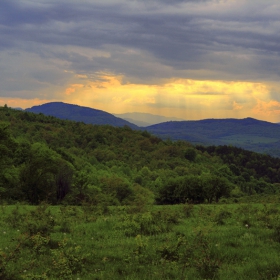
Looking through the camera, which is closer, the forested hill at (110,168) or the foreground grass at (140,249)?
the foreground grass at (140,249)

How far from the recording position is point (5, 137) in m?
39.2

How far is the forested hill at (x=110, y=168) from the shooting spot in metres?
46.6

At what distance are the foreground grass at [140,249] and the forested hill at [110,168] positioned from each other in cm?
657

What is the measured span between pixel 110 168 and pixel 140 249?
109956 millimetres

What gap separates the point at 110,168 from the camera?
388 feet

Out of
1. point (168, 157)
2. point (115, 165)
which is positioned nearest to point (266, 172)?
point (168, 157)

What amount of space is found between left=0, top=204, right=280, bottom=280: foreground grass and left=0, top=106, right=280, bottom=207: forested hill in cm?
657

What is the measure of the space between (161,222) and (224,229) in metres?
2.51

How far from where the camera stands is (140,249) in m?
8.96

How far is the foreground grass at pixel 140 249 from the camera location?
25.0ft

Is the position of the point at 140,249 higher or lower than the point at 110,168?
higher

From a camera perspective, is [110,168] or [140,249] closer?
[140,249]

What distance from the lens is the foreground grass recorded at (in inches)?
300

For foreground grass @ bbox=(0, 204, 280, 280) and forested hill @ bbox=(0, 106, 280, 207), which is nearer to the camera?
foreground grass @ bbox=(0, 204, 280, 280)
